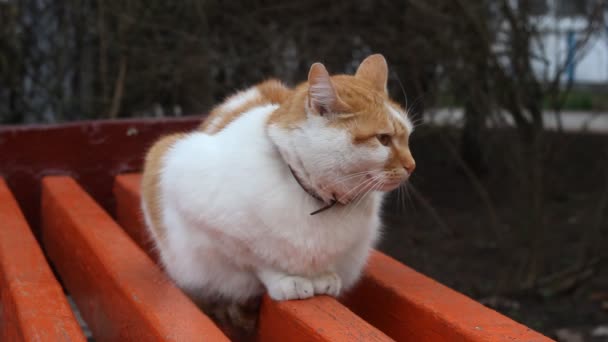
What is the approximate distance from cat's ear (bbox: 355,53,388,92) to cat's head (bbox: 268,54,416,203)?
0.16 m

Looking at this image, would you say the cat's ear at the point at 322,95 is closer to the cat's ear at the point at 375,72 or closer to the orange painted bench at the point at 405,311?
the cat's ear at the point at 375,72

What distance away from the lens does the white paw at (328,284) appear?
1.89m

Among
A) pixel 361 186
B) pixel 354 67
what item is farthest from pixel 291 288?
pixel 354 67

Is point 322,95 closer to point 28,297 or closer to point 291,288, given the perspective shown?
point 291,288

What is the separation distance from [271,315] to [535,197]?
241 centimetres

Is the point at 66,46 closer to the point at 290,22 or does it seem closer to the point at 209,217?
the point at 290,22

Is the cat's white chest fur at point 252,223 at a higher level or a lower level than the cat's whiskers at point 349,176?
lower

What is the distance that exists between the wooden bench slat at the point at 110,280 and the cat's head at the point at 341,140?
0.43 metres

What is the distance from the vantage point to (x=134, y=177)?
313 centimetres

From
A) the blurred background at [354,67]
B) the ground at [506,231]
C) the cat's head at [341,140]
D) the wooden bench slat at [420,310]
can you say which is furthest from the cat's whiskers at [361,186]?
the blurred background at [354,67]

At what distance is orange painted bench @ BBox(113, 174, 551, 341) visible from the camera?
1620 mm

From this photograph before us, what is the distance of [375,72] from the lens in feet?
6.62

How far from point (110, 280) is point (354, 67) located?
10.8 ft

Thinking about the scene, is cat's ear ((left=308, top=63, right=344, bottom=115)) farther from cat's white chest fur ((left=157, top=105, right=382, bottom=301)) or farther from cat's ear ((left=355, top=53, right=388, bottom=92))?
cat's ear ((left=355, top=53, right=388, bottom=92))
